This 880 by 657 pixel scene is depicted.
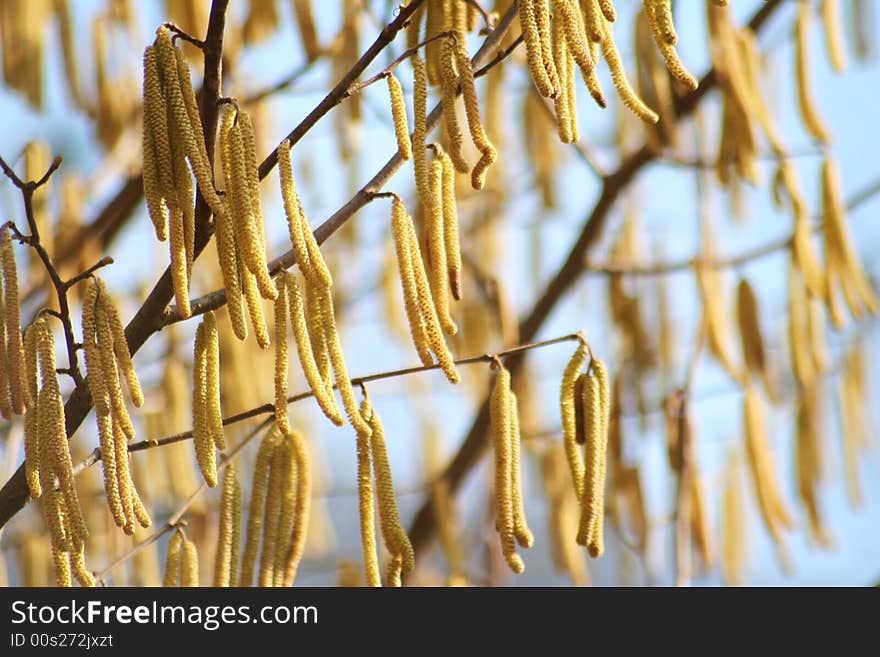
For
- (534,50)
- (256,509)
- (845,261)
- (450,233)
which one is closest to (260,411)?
(256,509)

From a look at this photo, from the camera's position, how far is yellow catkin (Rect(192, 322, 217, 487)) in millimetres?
717

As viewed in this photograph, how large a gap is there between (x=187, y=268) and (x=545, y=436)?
0.97 m

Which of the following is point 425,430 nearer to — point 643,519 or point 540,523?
point 643,519

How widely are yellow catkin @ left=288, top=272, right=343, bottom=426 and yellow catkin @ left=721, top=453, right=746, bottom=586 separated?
992mm

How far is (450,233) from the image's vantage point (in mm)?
773

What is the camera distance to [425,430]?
6.59 ft

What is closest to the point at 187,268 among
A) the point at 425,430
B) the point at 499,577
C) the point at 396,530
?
the point at 396,530

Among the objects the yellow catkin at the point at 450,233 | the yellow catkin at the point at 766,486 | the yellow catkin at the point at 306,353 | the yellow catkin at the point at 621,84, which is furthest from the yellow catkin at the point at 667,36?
the yellow catkin at the point at 766,486

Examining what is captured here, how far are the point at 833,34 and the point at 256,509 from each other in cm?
89

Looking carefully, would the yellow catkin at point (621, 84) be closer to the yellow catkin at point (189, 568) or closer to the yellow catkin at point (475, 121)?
the yellow catkin at point (475, 121)

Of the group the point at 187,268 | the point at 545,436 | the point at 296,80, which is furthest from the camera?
the point at 545,436

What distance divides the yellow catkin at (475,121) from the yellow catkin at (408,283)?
0.05 meters

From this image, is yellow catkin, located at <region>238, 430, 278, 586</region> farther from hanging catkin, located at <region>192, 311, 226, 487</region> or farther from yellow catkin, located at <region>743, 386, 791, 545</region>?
yellow catkin, located at <region>743, 386, 791, 545</region>
